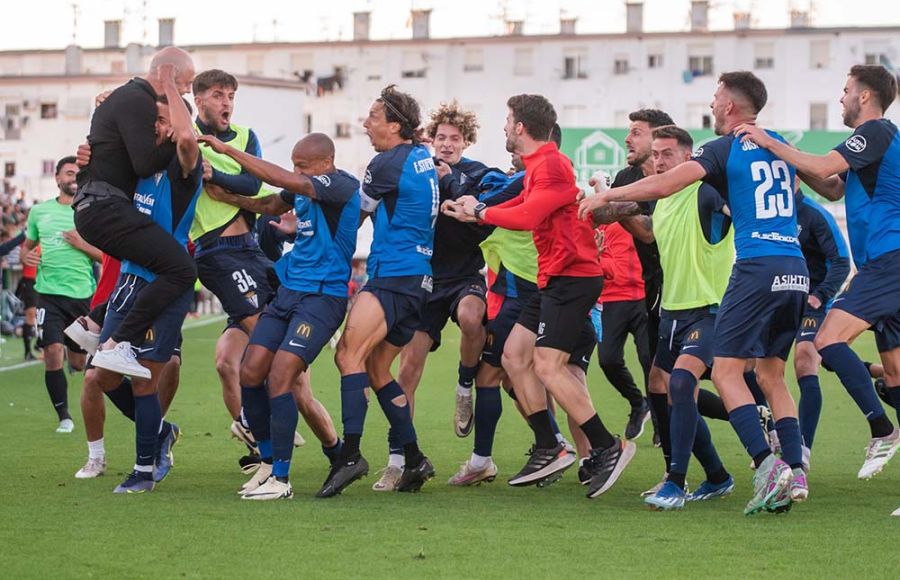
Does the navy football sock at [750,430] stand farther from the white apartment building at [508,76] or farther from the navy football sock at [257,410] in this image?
the white apartment building at [508,76]

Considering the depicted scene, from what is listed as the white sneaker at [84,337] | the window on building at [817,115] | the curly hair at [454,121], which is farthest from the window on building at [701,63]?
the white sneaker at [84,337]

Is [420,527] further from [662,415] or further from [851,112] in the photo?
[851,112]

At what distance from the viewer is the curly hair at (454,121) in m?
10.1

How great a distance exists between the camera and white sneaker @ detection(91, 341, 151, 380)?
838 cm

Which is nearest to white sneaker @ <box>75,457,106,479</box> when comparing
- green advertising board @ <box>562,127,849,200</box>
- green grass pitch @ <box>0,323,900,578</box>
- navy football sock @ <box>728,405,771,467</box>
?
green grass pitch @ <box>0,323,900,578</box>

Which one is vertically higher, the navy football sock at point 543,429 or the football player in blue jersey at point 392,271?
the football player in blue jersey at point 392,271

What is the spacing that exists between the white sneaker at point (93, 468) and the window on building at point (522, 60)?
69.5 metres

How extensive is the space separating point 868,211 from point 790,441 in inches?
58.5

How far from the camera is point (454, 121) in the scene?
395 inches

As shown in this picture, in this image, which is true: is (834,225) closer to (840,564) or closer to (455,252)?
(455,252)

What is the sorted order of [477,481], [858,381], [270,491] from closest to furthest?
1. [270,491]
2. [858,381]
3. [477,481]

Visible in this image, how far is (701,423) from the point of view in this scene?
28.7 ft

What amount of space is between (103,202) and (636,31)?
70962 millimetres

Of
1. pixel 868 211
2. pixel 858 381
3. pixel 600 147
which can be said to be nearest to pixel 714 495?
pixel 858 381
